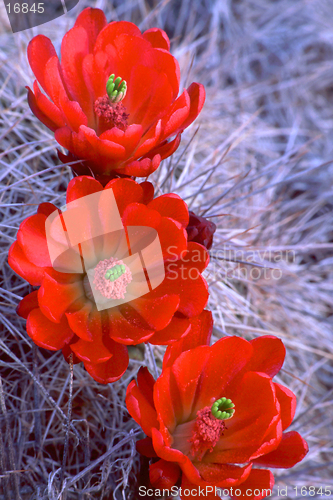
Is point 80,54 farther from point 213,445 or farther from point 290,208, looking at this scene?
point 290,208

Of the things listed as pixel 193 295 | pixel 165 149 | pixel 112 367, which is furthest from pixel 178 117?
pixel 112 367

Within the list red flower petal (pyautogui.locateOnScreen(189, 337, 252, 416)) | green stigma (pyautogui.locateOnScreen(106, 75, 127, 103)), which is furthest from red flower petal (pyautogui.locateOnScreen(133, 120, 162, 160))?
red flower petal (pyautogui.locateOnScreen(189, 337, 252, 416))

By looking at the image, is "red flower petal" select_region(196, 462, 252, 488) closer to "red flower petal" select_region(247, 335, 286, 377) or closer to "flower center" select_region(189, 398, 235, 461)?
"flower center" select_region(189, 398, 235, 461)

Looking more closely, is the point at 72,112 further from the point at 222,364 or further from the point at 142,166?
the point at 222,364

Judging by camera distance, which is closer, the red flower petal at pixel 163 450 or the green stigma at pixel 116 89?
the red flower petal at pixel 163 450

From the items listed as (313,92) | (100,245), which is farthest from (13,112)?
(313,92)

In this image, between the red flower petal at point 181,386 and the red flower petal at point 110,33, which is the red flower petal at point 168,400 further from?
the red flower petal at point 110,33

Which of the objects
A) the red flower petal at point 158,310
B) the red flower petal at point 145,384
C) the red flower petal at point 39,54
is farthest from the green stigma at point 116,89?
the red flower petal at point 145,384
